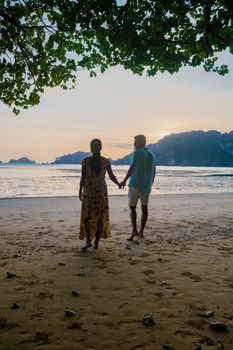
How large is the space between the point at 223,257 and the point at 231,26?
478cm

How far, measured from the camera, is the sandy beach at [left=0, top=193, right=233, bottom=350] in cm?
353

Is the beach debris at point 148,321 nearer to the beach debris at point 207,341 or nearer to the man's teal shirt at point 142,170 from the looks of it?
the beach debris at point 207,341

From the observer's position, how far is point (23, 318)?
12.9 ft

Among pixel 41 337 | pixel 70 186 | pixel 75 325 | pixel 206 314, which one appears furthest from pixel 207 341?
pixel 70 186

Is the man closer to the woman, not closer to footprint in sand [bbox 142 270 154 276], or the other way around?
the woman

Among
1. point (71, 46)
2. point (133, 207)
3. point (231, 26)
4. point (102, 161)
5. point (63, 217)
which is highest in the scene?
point (71, 46)

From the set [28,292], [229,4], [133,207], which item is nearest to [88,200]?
[133,207]

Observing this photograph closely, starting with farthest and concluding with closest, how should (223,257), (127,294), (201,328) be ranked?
(223,257)
(127,294)
(201,328)

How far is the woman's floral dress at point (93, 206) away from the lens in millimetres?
7500

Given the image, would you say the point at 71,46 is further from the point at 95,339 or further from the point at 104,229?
the point at 95,339

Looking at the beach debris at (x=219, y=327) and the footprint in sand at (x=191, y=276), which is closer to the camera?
the beach debris at (x=219, y=327)

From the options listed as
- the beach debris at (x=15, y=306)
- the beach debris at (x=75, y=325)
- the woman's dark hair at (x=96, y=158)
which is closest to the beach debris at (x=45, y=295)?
the beach debris at (x=15, y=306)

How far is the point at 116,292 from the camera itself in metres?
4.84

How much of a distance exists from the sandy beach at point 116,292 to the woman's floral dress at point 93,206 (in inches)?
19.6
